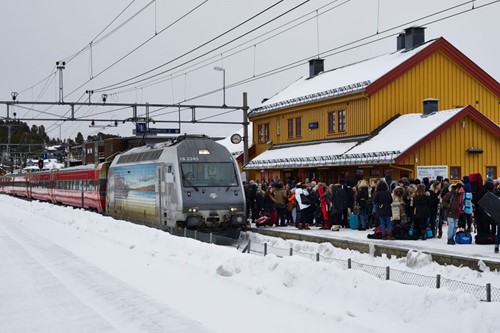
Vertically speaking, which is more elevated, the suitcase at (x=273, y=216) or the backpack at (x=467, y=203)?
the backpack at (x=467, y=203)

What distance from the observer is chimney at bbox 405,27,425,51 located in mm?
35594

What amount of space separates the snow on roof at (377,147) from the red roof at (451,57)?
1.95 metres

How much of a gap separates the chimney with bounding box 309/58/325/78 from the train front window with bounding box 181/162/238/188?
22.2 m

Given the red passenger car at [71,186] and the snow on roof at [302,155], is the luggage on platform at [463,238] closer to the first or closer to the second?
the snow on roof at [302,155]

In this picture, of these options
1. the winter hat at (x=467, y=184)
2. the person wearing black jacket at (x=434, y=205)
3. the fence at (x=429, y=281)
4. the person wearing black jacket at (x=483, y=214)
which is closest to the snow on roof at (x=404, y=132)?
the person wearing black jacket at (x=434, y=205)

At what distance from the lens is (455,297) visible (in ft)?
27.7

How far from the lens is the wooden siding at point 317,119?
33.0 metres

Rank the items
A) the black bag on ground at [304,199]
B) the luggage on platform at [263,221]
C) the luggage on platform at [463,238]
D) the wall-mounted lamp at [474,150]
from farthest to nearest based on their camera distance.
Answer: the wall-mounted lamp at [474,150] < the luggage on platform at [263,221] < the black bag on ground at [304,199] < the luggage on platform at [463,238]

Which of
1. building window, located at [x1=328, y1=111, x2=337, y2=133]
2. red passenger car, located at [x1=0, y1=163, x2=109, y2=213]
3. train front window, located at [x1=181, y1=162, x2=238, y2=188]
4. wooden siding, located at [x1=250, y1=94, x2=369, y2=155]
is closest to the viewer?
train front window, located at [x1=181, y1=162, x2=238, y2=188]

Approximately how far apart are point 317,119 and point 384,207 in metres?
17.2

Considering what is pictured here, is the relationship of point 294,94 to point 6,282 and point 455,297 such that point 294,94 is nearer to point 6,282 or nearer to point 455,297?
point 6,282

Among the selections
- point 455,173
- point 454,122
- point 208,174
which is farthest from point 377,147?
point 208,174

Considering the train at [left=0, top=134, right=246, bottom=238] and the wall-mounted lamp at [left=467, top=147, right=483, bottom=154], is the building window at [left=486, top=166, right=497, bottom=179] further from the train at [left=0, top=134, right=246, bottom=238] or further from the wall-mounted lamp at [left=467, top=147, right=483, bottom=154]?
the train at [left=0, top=134, right=246, bottom=238]

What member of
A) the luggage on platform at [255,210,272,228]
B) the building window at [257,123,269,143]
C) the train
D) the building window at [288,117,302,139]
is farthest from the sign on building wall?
the building window at [257,123,269,143]
